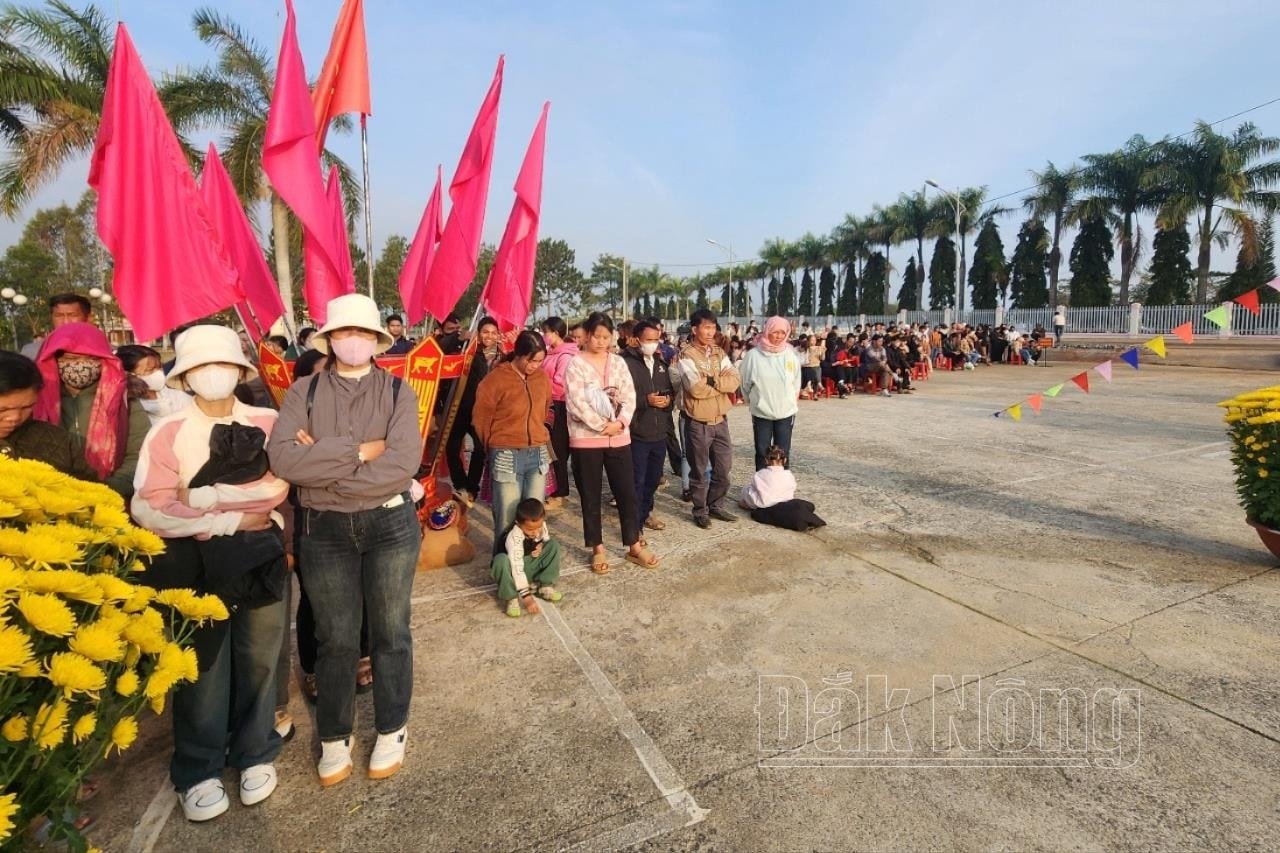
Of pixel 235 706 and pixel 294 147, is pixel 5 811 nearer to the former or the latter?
pixel 235 706

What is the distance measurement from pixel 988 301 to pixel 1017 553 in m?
36.7

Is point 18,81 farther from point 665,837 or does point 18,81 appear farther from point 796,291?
point 796,291

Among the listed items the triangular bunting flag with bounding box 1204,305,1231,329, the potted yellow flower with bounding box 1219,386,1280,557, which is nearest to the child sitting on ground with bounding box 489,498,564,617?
the potted yellow flower with bounding box 1219,386,1280,557

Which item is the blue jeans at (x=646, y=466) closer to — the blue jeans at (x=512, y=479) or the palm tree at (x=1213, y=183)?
the blue jeans at (x=512, y=479)

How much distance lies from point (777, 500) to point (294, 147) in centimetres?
405

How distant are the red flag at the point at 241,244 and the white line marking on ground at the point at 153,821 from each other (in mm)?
2736

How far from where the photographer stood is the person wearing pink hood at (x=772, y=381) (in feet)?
18.0

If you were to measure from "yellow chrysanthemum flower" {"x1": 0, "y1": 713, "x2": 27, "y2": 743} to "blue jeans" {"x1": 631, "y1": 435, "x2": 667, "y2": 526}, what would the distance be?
3.83 meters

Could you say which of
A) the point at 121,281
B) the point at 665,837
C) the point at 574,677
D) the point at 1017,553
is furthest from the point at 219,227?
the point at 1017,553

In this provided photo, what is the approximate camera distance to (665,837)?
6.91 ft

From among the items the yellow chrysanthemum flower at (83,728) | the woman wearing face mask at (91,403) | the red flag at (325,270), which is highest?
the red flag at (325,270)

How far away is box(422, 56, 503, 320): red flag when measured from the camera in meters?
4.54

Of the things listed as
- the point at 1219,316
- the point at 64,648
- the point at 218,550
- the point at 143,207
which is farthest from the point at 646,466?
the point at 1219,316

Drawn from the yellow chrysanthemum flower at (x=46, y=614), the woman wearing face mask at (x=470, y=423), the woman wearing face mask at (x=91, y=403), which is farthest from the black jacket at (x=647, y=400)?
the yellow chrysanthemum flower at (x=46, y=614)
